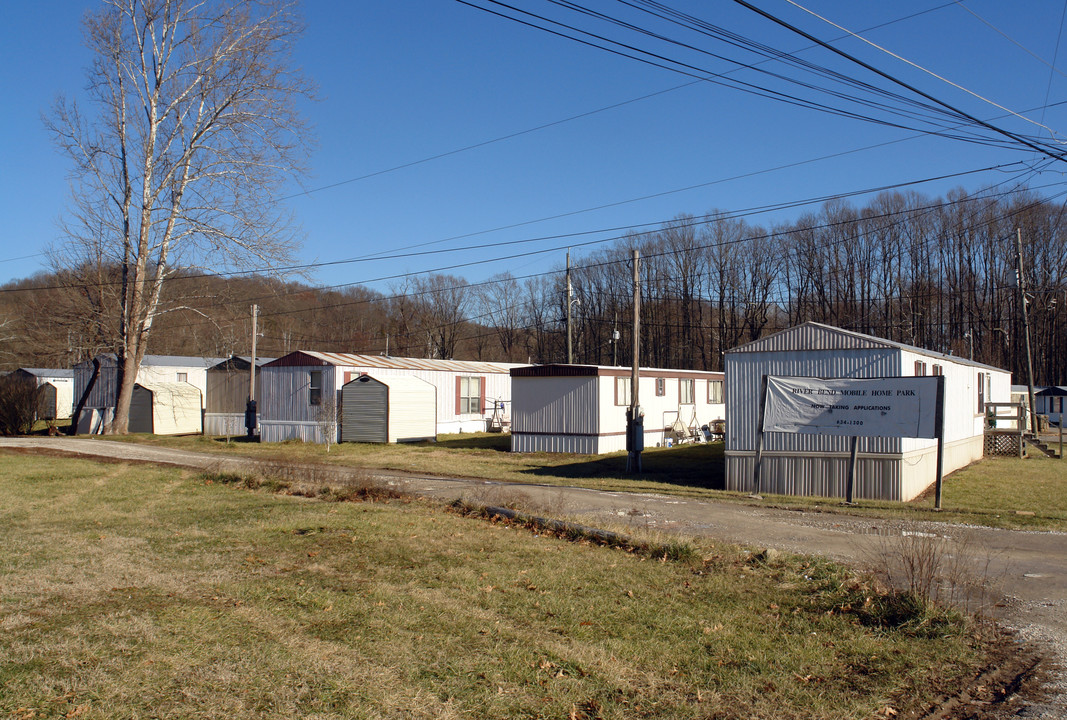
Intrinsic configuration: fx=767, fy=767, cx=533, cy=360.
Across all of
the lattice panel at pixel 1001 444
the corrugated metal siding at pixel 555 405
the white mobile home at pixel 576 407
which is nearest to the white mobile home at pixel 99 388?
the corrugated metal siding at pixel 555 405

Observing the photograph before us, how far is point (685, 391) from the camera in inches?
1166

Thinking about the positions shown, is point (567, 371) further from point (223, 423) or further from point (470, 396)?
point (223, 423)

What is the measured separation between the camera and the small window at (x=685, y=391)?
29219 millimetres

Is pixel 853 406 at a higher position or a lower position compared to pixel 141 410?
higher

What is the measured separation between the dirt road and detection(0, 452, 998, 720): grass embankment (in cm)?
96

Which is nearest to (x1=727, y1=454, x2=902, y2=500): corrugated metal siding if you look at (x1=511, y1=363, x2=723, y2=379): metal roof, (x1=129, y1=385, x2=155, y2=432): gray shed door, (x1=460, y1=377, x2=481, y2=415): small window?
(x1=511, y1=363, x2=723, y2=379): metal roof

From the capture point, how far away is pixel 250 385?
104 feet

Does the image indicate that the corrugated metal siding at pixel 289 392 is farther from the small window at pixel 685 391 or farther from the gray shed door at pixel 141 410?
the small window at pixel 685 391

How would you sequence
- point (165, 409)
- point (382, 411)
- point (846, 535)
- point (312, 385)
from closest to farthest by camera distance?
point (846, 535), point (382, 411), point (312, 385), point (165, 409)

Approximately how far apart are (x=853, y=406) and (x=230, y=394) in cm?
2626

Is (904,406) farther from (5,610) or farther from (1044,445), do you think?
(1044,445)

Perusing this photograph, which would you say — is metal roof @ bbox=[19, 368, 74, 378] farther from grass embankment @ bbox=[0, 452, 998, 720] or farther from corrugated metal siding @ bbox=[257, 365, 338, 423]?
grass embankment @ bbox=[0, 452, 998, 720]

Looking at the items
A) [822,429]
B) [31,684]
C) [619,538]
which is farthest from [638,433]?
[31,684]

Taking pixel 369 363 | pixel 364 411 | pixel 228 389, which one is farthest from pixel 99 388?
pixel 364 411
